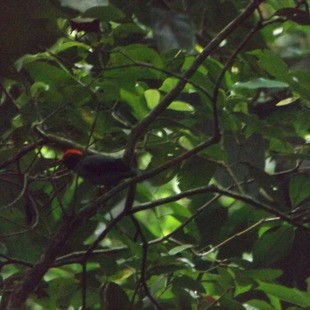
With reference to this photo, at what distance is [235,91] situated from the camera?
1.51 metres

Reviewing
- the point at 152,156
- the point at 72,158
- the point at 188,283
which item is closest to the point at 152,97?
the point at 152,156

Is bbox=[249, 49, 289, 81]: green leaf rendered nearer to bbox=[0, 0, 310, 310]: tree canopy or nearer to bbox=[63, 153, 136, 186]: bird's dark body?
bbox=[0, 0, 310, 310]: tree canopy

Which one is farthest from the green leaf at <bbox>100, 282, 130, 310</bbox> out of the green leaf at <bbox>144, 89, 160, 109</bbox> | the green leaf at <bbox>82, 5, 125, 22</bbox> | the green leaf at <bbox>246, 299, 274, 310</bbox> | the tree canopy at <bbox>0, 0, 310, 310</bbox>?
the green leaf at <bbox>82, 5, 125, 22</bbox>

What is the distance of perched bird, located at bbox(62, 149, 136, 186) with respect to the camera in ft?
4.00

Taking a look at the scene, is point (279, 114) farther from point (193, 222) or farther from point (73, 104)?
point (73, 104)

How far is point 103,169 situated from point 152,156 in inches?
13.8

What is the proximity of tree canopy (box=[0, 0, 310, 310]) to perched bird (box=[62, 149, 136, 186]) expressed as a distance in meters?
0.02

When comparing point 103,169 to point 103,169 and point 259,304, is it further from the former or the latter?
point 259,304

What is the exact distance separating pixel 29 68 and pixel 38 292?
524 mm

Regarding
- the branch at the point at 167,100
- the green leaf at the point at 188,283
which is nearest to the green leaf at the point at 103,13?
the branch at the point at 167,100

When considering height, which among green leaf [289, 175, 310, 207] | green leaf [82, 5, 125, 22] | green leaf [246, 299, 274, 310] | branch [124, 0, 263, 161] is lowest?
green leaf [246, 299, 274, 310]

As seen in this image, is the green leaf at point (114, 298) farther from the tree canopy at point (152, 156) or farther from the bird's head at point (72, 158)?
the bird's head at point (72, 158)

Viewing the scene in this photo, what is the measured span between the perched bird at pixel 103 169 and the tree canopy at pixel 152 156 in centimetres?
2

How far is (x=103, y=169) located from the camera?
122cm
